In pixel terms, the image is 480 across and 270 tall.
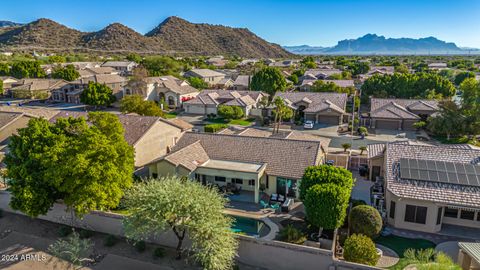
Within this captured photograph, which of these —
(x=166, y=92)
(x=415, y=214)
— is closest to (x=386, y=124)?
(x=415, y=214)

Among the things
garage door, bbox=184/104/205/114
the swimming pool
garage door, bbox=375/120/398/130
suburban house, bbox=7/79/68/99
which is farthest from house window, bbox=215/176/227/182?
suburban house, bbox=7/79/68/99

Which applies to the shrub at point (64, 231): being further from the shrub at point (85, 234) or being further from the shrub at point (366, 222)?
the shrub at point (366, 222)

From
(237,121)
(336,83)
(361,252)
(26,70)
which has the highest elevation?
(26,70)

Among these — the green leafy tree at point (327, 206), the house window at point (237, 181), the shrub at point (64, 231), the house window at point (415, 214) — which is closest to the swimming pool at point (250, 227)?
the green leafy tree at point (327, 206)

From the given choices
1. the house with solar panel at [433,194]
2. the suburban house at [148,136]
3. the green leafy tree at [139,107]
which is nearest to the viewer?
the house with solar panel at [433,194]

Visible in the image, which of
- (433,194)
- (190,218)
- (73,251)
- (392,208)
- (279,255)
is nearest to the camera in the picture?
(190,218)

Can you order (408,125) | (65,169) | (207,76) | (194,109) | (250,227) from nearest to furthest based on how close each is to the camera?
1. (65,169)
2. (250,227)
3. (408,125)
4. (194,109)
5. (207,76)

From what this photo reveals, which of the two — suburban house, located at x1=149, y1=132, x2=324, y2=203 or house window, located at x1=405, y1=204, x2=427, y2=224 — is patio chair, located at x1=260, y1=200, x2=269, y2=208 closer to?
suburban house, located at x1=149, y1=132, x2=324, y2=203

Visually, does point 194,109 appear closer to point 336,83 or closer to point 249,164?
point 336,83

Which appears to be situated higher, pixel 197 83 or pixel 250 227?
pixel 197 83
